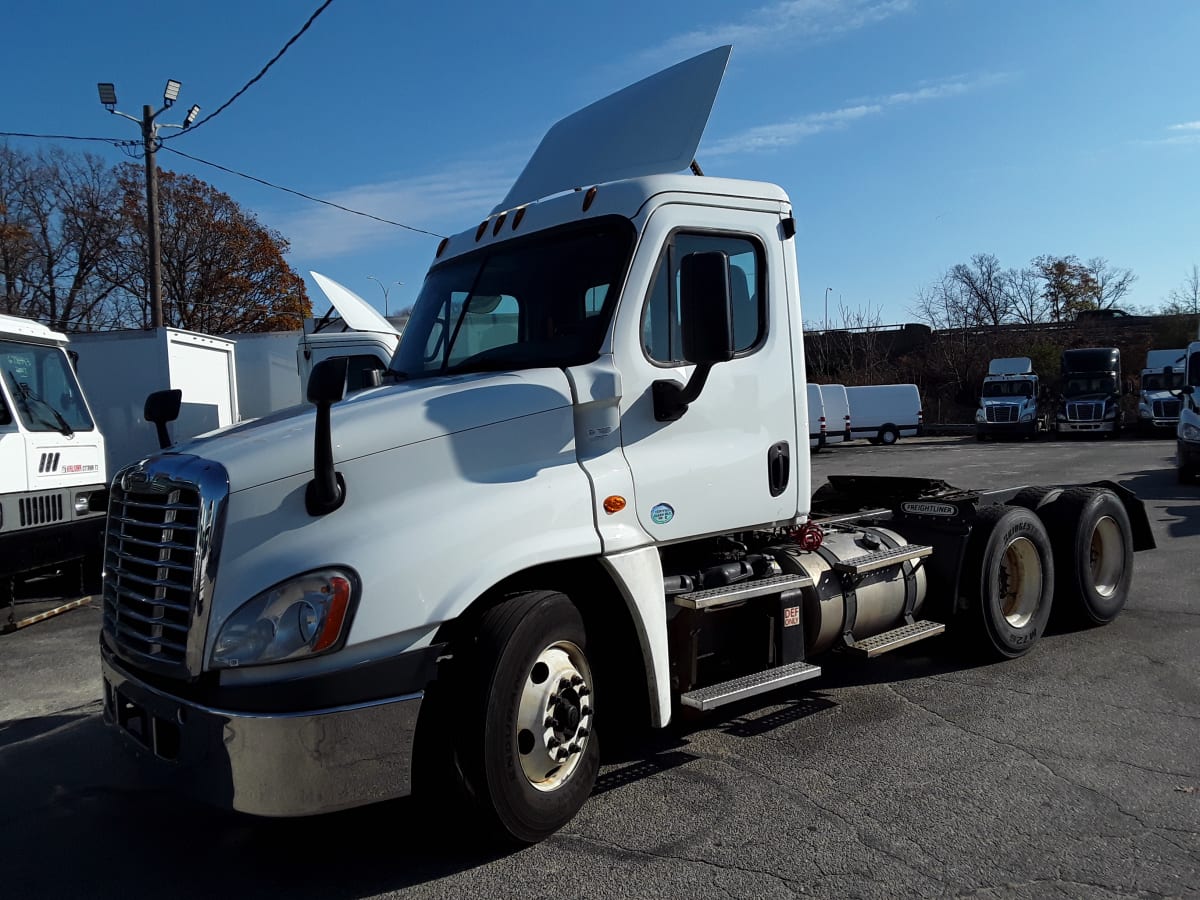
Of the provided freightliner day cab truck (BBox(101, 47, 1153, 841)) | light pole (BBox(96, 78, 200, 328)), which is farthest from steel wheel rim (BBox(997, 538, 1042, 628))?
light pole (BBox(96, 78, 200, 328))

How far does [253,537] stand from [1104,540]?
672 centimetres

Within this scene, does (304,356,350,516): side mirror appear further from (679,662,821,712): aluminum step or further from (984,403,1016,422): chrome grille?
(984,403,1016,422): chrome grille

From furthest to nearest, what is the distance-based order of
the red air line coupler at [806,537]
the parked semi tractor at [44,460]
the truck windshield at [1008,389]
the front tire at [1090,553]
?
the truck windshield at [1008,389] → the parked semi tractor at [44,460] → the front tire at [1090,553] → the red air line coupler at [806,537]

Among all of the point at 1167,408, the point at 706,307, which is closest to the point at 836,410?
the point at 1167,408

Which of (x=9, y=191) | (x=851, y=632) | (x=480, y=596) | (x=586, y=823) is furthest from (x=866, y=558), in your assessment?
(x=9, y=191)

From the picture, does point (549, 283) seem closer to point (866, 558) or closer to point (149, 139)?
point (866, 558)

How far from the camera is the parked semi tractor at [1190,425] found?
54.9 ft

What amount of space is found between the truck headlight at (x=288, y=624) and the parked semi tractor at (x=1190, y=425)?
1753 cm

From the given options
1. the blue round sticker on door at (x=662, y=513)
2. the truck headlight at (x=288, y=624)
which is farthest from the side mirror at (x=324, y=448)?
the blue round sticker on door at (x=662, y=513)

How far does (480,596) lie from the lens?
146 inches

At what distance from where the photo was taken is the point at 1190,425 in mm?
16969

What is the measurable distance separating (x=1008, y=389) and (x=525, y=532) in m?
37.8

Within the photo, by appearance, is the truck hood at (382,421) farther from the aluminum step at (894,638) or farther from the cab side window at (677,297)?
the aluminum step at (894,638)

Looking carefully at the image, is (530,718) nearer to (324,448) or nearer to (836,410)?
(324,448)
